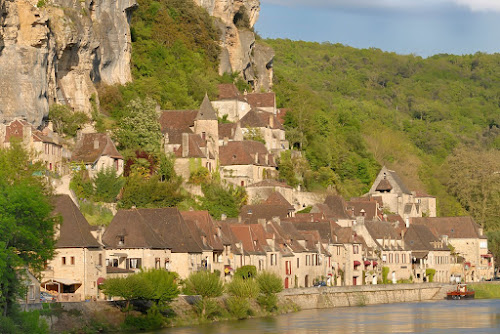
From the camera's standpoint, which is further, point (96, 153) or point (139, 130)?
point (139, 130)

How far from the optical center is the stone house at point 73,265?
63.7 m

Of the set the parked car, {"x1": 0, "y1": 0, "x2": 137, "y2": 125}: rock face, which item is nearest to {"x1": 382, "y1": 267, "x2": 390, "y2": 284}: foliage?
{"x1": 0, "y1": 0, "x2": 137, "y2": 125}: rock face

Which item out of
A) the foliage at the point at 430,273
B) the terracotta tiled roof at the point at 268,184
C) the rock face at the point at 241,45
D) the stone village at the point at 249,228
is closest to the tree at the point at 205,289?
the stone village at the point at 249,228

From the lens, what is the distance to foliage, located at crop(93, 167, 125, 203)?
8525 cm

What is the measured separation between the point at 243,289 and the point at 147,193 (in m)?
Answer: 18.5

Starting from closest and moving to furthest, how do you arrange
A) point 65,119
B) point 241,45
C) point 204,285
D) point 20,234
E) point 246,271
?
point 20,234, point 204,285, point 246,271, point 65,119, point 241,45

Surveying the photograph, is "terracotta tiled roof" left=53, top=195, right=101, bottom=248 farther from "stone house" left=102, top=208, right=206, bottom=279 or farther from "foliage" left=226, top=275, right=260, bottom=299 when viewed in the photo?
"foliage" left=226, top=275, right=260, bottom=299

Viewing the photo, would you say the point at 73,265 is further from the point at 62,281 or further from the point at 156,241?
the point at 156,241

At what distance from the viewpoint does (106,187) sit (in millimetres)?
85375

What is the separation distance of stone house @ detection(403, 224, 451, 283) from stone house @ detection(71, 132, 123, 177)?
→ 33031 millimetres

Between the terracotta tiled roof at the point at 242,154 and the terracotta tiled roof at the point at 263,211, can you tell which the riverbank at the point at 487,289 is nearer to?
the terracotta tiled roof at the point at 263,211

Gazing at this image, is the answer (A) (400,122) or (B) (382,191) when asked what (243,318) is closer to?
(B) (382,191)

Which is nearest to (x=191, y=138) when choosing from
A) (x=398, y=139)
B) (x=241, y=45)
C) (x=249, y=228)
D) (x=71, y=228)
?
(x=249, y=228)

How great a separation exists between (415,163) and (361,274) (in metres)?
47.5
